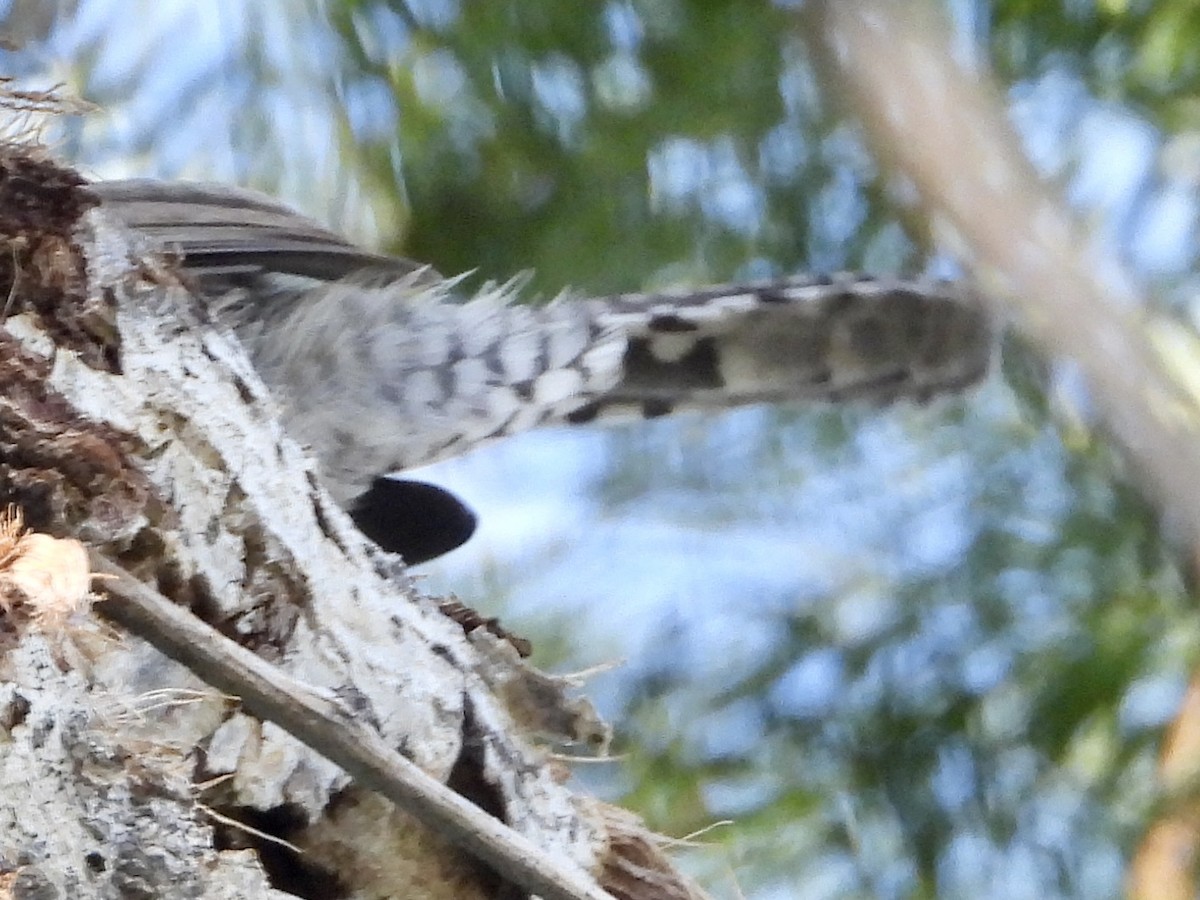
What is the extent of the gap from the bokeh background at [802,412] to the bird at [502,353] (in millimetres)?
131

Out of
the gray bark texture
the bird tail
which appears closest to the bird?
the bird tail

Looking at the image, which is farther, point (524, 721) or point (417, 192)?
point (417, 192)

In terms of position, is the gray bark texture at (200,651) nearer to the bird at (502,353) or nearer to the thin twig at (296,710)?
the thin twig at (296,710)

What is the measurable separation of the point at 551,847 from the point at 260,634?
271 millimetres

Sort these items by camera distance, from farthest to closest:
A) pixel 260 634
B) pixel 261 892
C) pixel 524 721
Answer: pixel 524 721, pixel 260 634, pixel 261 892

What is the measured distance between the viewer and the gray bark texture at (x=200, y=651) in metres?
0.77

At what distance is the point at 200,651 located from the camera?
75 cm

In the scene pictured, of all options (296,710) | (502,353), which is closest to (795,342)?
(502,353)

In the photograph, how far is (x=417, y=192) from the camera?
71.6 inches

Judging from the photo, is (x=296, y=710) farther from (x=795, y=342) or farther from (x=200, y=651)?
(x=795, y=342)

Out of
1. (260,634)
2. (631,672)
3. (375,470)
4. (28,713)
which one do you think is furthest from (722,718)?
(28,713)

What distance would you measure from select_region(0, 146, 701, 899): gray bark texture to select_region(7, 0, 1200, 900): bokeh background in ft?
1.68

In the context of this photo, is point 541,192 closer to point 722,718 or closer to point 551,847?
point 722,718

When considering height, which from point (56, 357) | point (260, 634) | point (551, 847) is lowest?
point (551, 847)
